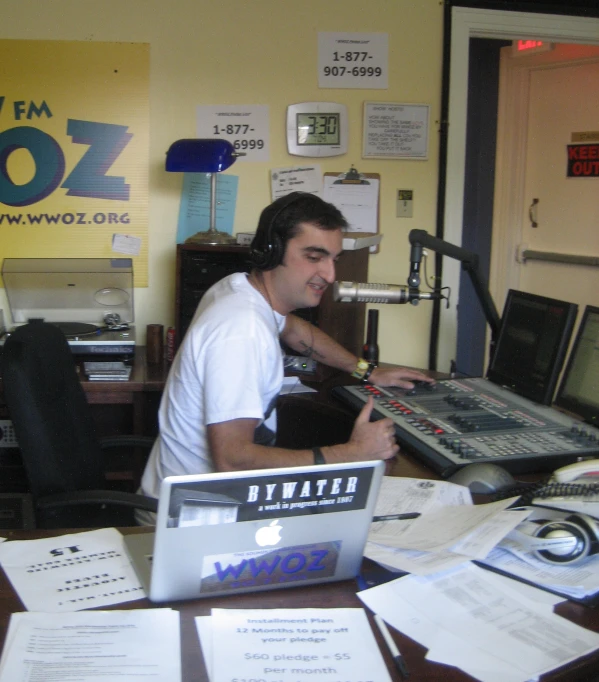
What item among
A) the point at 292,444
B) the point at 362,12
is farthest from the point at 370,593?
the point at 362,12

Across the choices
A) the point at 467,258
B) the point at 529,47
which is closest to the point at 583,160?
the point at 529,47

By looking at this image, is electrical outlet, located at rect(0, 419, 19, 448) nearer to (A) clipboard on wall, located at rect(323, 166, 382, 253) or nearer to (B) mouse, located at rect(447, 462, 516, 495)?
(A) clipboard on wall, located at rect(323, 166, 382, 253)

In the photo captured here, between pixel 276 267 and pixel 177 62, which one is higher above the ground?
pixel 177 62

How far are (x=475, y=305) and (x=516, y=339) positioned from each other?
6.30 ft

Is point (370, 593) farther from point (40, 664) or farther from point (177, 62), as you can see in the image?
point (177, 62)

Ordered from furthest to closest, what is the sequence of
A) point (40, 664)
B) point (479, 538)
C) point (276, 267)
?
point (276, 267) < point (479, 538) < point (40, 664)

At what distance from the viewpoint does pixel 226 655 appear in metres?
0.95

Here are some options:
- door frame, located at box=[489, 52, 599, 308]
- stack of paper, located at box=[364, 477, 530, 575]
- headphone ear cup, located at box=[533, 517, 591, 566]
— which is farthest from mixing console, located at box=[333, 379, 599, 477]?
door frame, located at box=[489, 52, 599, 308]

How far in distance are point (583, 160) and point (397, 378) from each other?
92.8 inches

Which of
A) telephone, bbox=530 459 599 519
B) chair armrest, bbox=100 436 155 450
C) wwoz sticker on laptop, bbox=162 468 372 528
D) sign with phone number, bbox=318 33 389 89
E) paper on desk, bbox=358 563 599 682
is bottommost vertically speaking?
chair armrest, bbox=100 436 155 450

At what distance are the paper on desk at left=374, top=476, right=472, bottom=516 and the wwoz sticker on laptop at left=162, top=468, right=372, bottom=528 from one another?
30cm

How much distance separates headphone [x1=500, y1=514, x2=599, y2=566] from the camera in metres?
1.18

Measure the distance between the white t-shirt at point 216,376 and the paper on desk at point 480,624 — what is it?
0.56 meters

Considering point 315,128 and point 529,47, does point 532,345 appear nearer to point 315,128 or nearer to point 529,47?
point 315,128
